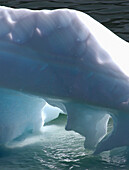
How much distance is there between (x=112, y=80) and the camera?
10.9ft

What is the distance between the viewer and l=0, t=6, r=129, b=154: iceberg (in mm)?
3314

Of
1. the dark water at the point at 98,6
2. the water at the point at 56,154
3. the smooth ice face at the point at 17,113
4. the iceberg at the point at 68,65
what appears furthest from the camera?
the dark water at the point at 98,6

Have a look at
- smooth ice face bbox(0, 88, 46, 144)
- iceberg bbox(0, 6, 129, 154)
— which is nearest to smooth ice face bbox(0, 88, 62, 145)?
smooth ice face bbox(0, 88, 46, 144)

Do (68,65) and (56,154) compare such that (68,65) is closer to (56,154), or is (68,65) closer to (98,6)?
(56,154)

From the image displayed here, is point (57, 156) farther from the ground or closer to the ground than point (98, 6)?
closer to the ground

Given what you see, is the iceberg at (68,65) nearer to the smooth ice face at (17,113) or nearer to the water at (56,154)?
the water at (56,154)

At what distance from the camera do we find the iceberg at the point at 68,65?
3.31 metres

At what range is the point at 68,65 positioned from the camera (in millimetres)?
3318

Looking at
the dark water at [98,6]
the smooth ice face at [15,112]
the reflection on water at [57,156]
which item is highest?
the dark water at [98,6]

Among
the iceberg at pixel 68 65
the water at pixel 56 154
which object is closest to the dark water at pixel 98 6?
the water at pixel 56 154

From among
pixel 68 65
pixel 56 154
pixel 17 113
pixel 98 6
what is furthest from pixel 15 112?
pixel 98 6

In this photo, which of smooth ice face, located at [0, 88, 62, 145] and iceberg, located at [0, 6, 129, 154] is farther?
smooth ice face, located at [0, 88, 62, 145]

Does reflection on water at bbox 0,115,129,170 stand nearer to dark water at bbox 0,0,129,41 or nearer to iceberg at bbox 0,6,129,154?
iceberg at bbox 0,6,129,154

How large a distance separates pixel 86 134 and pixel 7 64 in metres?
0.61
